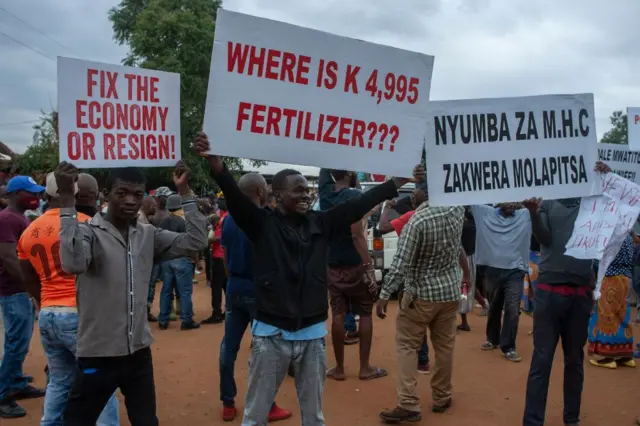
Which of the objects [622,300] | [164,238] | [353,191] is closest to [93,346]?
[164,238]

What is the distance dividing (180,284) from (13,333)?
12.5 feet

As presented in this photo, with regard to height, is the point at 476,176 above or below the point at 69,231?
above

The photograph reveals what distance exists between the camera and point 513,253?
7234 millimetres

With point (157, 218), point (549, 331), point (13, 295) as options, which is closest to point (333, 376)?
point (549, 331)

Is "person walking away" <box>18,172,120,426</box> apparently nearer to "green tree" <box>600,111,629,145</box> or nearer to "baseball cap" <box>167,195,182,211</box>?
"baseball cap" <box>167,195,182,211</box>

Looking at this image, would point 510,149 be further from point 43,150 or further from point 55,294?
point 43,150

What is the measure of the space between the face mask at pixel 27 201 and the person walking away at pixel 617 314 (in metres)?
6.06

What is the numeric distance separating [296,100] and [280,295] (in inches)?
48.0

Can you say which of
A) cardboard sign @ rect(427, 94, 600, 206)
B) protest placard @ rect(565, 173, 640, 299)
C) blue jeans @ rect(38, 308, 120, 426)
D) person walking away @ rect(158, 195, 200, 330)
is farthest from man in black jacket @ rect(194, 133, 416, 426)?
person walking away @ rect(158, 195, 200, 330)

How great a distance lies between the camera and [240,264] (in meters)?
4.97

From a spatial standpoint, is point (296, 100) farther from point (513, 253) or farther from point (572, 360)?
point (513, 253)

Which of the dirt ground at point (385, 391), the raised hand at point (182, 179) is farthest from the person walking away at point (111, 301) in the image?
the dirt ground at point (385, 391)

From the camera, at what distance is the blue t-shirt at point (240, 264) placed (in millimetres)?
4922

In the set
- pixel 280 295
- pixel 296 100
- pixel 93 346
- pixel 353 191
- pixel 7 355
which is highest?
pixel 296 100
